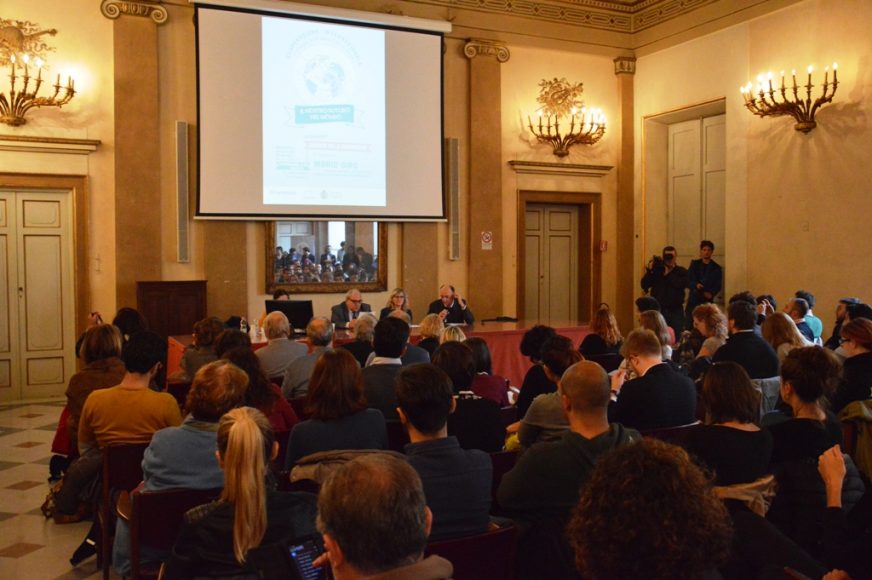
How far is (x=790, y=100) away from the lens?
8.72m

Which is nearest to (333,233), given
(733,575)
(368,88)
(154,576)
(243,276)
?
(243,276)

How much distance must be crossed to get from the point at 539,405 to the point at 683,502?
6.60ft

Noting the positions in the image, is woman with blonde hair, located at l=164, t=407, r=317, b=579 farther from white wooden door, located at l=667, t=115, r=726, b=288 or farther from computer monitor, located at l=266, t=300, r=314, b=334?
white wooden door, located at l=667, t=115, r=726, b=288

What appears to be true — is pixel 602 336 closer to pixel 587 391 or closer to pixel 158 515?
pixel 587 391

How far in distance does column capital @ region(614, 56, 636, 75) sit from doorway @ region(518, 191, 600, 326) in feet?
5.96

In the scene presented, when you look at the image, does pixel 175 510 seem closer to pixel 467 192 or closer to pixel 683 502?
pixel 683 502

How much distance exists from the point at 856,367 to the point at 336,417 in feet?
8.51

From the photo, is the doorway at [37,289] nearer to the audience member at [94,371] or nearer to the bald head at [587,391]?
the audience member at [94,371]

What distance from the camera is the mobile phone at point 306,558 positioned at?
73.6 inches

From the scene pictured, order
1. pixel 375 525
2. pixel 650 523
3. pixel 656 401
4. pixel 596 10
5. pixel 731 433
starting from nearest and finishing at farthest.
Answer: pixel 650 523, pixel 375 525, pixel 731 433, pixel 656 401, pixel 596 10

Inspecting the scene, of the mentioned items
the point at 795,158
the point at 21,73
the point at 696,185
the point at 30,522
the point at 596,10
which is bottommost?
the point at 30,522

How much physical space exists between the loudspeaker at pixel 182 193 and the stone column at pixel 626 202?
19.8ft

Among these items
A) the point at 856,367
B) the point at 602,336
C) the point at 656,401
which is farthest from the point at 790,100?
the point at 656,401

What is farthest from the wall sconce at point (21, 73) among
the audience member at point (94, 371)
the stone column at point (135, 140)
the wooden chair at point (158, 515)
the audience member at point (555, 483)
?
the audience member at point (555, 483)
